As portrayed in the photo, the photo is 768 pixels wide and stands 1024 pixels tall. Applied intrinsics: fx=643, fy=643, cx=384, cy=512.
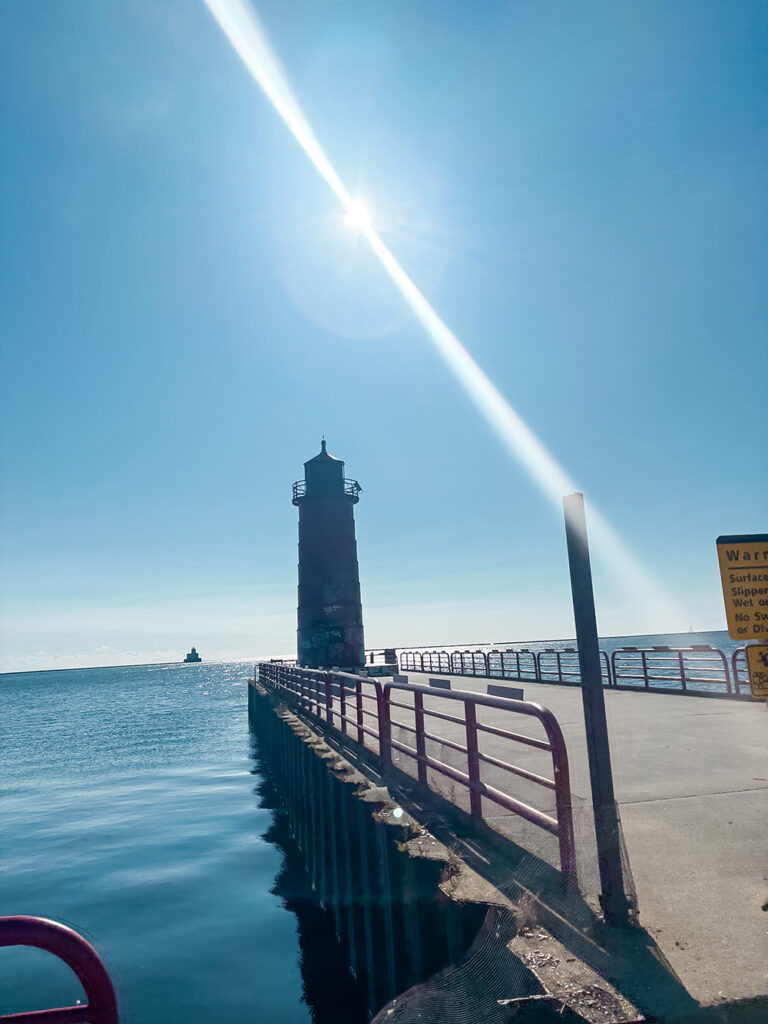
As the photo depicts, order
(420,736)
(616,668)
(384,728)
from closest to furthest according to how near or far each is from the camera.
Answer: (420,736) < (384,728) < (616,668)

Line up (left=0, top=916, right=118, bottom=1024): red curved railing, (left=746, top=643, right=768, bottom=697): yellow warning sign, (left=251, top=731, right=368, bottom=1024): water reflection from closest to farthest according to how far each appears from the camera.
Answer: (left=0, top=916, right=118, bottom=1024): red curved railing → (left=746, top=643, right=768, bottom=697): yellow warning sign → (left=251, top=731, right=368, bottom=1024): water reflection

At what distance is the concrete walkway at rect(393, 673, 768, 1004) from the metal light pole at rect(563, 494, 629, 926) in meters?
0.24

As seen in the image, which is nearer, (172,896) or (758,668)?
(758,668)

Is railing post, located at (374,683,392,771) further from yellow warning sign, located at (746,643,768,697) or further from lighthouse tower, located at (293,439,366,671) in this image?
lighthouse tower, located at (293,439,366,671)

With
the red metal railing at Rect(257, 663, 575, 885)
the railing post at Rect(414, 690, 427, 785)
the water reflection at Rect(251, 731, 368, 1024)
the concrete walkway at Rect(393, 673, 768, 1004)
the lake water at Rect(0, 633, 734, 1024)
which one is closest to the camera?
the concrete walkway at Rect(393, 673, 768, 1004)

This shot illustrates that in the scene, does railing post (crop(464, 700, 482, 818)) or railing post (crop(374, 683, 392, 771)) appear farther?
railing post (crop(374, 683, 392, 771))

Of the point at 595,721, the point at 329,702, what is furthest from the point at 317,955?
the point at 595,721

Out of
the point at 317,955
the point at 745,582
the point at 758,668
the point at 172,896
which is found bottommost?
the point at 317,955

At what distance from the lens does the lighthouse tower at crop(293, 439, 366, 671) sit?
2589cm

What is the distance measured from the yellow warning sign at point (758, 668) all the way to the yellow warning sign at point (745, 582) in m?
0.08

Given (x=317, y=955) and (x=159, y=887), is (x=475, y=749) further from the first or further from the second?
(x=159, y=887)

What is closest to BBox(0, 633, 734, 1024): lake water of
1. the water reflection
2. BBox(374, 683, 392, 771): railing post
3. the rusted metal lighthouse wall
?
the water reflection

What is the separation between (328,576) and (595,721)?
74.7 feet

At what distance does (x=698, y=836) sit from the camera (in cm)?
503
